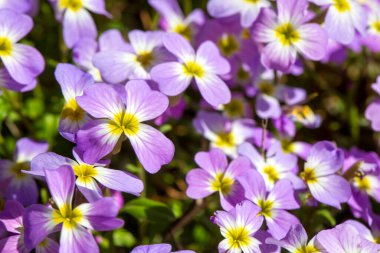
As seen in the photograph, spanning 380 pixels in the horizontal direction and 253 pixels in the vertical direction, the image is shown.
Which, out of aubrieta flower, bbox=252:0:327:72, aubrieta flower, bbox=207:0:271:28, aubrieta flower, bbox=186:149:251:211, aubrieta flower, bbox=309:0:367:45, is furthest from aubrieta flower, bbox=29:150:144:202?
aubrieta flower, bbox=309:0:367:45

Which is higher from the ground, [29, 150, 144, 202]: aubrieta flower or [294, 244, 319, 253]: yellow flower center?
[29, 150, 144, 202]: aubrieta flower

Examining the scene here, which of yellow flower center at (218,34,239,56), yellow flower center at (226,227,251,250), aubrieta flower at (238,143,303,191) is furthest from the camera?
yellow flower center at (218,34,239,56)

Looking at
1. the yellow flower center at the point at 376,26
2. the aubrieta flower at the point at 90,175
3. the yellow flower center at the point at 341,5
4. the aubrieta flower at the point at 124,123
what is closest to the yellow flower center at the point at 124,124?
the aubrieta flower at the point at 124,123

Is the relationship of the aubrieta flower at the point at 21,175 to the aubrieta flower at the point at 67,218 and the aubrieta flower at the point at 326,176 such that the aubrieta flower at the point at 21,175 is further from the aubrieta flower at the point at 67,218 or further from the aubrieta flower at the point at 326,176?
the aubrieta flower at the point at 326,176

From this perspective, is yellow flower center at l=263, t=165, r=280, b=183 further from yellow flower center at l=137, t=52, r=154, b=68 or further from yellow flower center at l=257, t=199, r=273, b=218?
yellow flower center at l=137, t=52, r=154, b=68

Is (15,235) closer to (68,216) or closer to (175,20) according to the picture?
(68,216)

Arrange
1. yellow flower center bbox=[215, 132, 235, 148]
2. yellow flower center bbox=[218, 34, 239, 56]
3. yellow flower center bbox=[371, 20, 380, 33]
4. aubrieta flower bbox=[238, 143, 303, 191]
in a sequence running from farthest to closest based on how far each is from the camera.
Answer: yellow flower center bbox=[371, 20, 380, 33] → yellow flower center bbox=[218, 34, 239, 56] → yellow flower center bbox=[215, 132, 235, 148] → aubrieta flower bbox=[238, 143, 303, 191]
